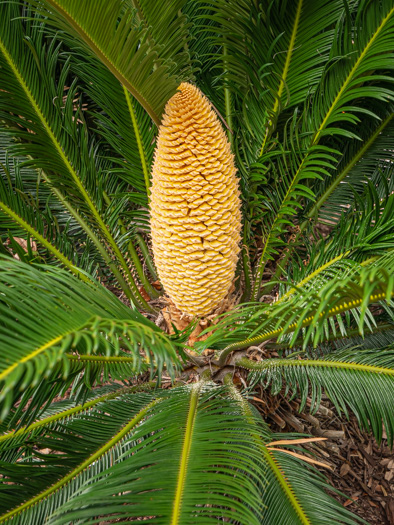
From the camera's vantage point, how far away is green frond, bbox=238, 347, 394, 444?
0.96m

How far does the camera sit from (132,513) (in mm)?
631

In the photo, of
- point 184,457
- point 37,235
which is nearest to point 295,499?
point 184,457

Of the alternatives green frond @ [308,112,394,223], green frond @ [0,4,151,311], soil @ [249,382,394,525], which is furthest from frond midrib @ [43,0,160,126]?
soil @ [249,382,394,525]

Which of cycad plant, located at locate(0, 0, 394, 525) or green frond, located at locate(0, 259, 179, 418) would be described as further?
cycad plant, located at locate(0, 0, 394, 525)

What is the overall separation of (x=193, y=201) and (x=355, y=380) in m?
0.60

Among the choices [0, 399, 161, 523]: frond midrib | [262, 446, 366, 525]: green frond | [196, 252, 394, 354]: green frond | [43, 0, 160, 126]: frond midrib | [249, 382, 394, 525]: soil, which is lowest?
[249, 382, 394, 525]: soil

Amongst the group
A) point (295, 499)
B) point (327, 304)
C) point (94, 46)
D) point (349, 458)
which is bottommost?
point (349, 458)

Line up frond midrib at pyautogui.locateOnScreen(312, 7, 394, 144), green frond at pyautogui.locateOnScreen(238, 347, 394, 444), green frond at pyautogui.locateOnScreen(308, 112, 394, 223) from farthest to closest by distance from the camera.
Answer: green frond at pyautogui.locateOnScreen(308, 112, 394, 223) → frond midrib at pyautogui.locateOnScreen(312, 7, 394, 144) → green frond at pyautogui.locateOnScreen(238, 347, 394, 444)

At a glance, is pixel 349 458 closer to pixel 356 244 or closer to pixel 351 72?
pixel 356 244

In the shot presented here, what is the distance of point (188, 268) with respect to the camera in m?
1.15

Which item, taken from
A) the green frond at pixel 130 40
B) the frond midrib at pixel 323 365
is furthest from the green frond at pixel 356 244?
the green frond at pixel 130 40

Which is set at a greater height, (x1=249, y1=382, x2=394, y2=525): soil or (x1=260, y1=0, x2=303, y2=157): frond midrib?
(x1=260, y1=0, x2=303, y2=157): frond midrib

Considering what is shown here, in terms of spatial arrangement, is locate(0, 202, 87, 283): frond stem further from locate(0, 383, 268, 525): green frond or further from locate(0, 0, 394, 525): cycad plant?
locate(0, 383, 268, 525): green frond

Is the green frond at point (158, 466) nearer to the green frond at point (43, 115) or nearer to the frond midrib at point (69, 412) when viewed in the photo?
the frond midrib at point (69, 412)
